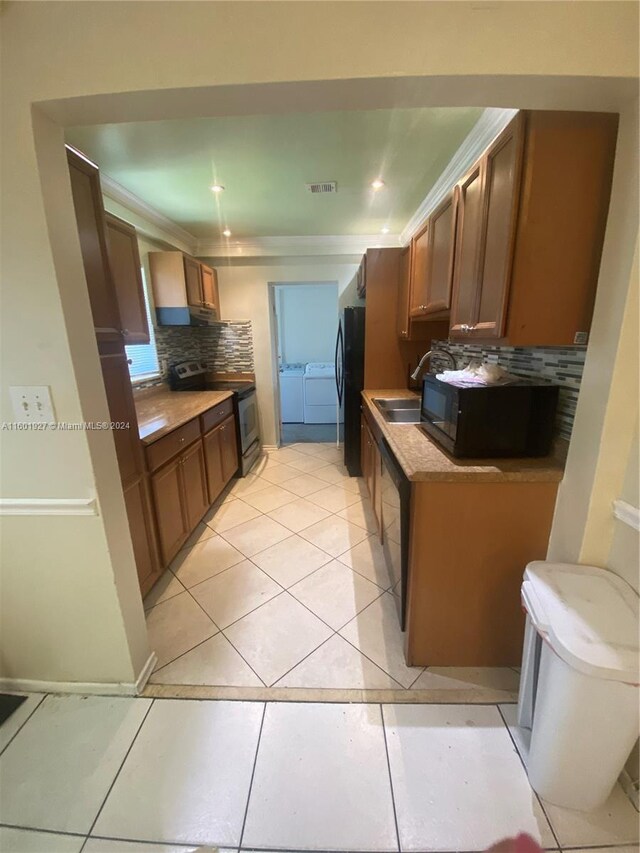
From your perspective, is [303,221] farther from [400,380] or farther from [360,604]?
[360,604]

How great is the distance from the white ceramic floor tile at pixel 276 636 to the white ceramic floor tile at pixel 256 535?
52 centimetres

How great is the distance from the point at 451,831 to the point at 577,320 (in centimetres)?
165

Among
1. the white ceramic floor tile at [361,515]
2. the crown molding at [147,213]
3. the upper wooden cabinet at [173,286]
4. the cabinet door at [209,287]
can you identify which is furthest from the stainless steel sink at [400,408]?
the crown molding at [147,213]

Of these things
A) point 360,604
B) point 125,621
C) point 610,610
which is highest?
point 610,610

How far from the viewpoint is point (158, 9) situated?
33.3 inches

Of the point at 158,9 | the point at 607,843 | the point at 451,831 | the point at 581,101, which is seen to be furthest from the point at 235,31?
the point at 607,843

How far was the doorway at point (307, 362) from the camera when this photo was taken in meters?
5.18

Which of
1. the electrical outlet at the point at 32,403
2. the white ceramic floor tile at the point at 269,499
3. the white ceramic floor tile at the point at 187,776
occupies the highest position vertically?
the electrical outlet at the point at 32,403

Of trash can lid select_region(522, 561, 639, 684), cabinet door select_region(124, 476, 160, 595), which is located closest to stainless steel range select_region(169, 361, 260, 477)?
cabinet door select_region(124, 476, 160, 595)

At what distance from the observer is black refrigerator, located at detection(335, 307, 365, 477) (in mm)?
3080

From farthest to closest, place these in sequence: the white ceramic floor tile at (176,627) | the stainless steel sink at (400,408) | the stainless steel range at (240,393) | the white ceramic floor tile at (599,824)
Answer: the stainless steel range at (240,393)
the stainless steel sink at (400,408)
the white ceramic floor tile at (176,627)
the white ceramic floor tile at (599,824)

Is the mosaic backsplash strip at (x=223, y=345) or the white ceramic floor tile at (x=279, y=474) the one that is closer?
the white ceramic floor tile at (x=279, y=474)

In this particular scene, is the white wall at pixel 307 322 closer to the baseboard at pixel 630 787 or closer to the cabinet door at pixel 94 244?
the cabinet door at pixel 94 244

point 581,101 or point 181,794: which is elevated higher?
point 581,101
